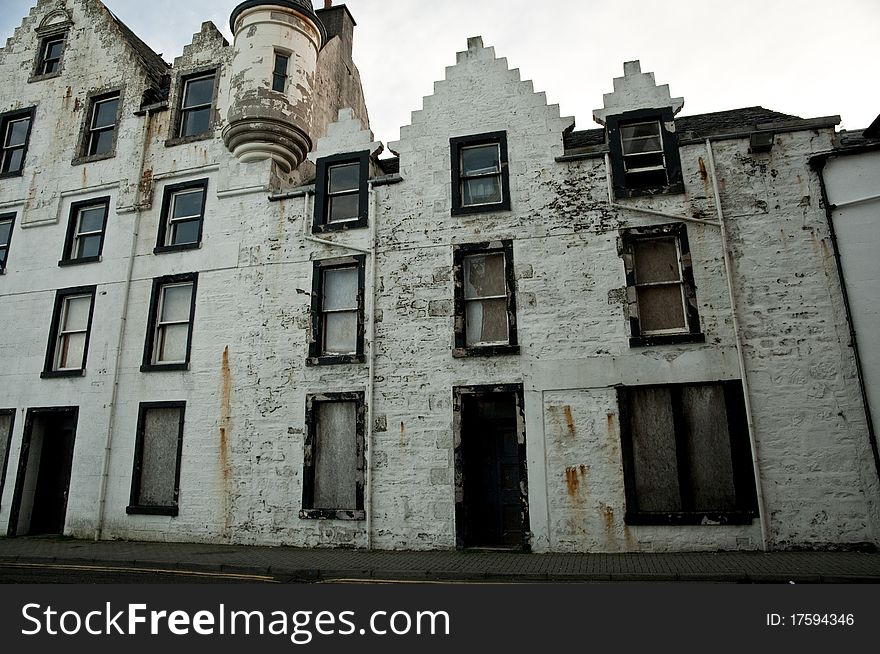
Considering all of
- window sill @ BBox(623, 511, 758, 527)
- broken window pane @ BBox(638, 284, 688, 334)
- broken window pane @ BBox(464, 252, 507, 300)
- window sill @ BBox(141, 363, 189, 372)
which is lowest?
window sill @ BBox(623, 511, 758, 527)

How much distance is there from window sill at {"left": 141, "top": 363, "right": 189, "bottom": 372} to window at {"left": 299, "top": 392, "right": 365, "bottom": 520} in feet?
11.8

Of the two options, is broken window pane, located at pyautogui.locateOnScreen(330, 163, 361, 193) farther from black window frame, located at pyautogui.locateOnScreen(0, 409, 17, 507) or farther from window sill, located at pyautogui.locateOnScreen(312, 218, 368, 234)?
black window frame, located at pyautogui.locateOnScreen(0, 409, 17, 507)

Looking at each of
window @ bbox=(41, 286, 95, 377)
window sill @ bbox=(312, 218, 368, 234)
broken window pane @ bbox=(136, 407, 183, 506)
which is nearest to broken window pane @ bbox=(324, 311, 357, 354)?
window sill @ bbox=(312, 218, 368, 234)

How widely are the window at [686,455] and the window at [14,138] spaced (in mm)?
19153

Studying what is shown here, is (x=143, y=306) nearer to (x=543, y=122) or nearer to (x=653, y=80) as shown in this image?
(x=543, y=122)

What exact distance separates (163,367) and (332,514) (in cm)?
587

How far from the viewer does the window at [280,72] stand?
54.8ft

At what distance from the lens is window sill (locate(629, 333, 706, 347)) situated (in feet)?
39.1

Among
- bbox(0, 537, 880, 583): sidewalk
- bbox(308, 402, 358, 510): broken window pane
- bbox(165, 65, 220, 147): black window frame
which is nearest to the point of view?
bbox(0, 537, 880, 583): sidewalk

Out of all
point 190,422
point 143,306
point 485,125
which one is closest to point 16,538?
point 190,422

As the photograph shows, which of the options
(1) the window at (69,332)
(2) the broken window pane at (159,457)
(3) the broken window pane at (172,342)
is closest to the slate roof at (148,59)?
(1) the window at (69,332)

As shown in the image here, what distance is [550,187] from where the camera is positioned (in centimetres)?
1359

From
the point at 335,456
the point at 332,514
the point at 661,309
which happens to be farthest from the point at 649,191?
the point at 332,514

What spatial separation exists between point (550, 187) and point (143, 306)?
10795 millimetres
